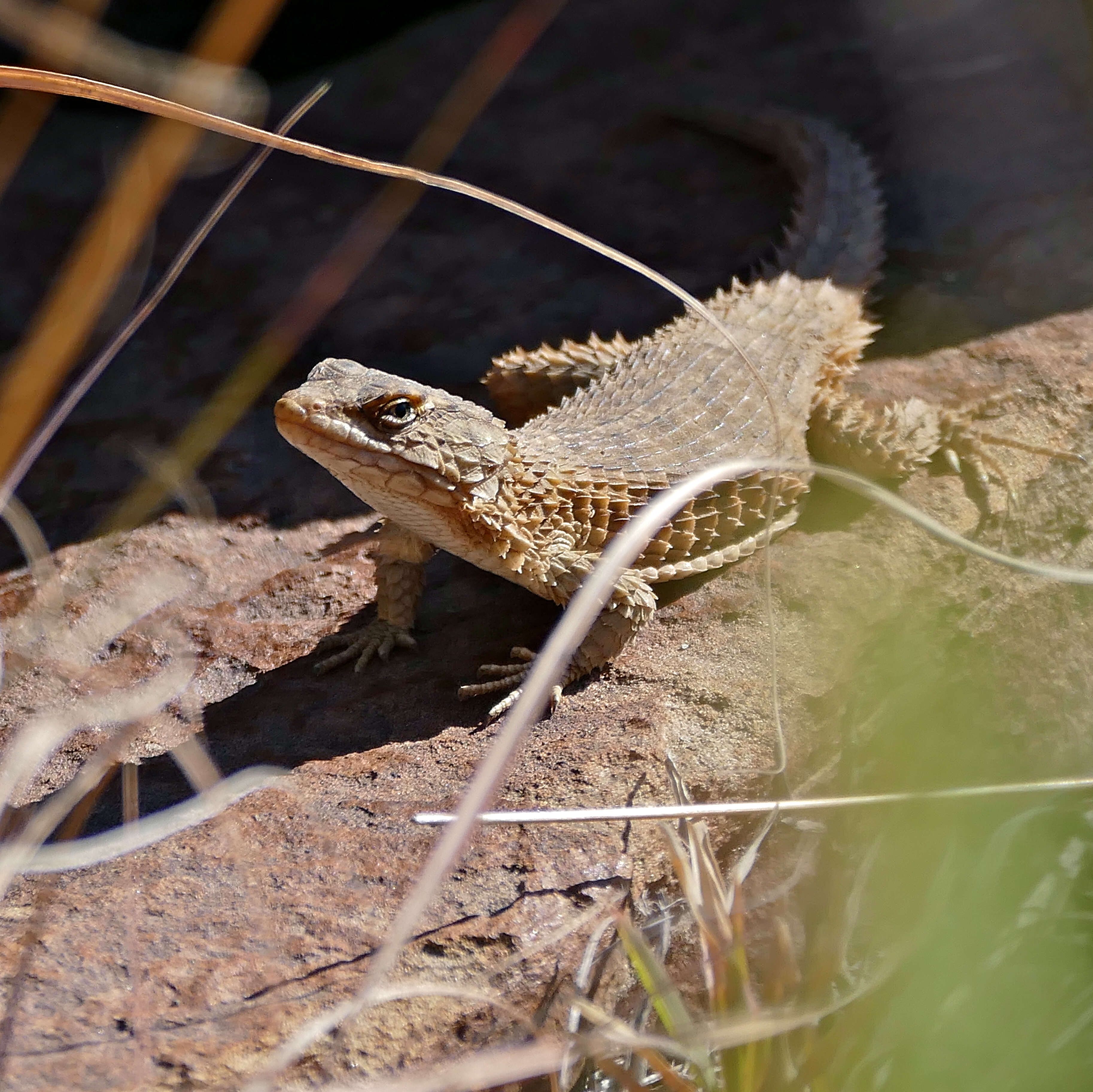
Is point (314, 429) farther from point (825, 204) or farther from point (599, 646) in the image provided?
point (825, 204)

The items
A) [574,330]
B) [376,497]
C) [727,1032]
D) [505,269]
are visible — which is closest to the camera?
[727,1032]

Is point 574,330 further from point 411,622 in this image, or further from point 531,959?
point 531,959

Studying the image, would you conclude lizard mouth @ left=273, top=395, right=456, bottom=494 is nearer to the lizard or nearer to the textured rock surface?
the lizard

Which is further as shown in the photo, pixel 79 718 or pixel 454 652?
pixel 454 652

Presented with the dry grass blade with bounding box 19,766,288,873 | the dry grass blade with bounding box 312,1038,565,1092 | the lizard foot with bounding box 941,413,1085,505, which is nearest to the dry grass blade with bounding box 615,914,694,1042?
the dry grass blade with bounding box 312,1038,565,1092

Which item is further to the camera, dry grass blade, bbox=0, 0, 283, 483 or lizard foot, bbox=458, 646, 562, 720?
lizard foot, bbox=458, 646, 562, 720

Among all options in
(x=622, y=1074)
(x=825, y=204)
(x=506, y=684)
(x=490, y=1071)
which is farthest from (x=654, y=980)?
(x=825, y=204)

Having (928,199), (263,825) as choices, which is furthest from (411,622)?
(928,199)
